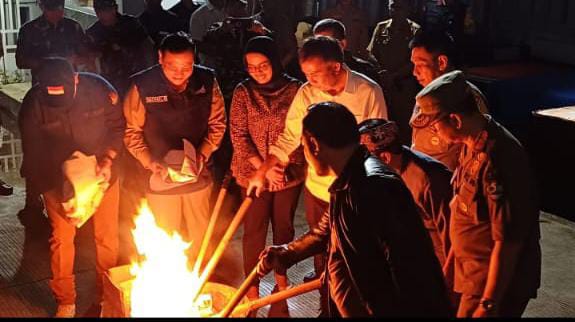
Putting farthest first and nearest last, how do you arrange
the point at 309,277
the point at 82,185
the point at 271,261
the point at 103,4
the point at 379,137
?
the point at 103,4, the point at 309,277, the point at 82,185, the point at 379,137, the point at 271,261

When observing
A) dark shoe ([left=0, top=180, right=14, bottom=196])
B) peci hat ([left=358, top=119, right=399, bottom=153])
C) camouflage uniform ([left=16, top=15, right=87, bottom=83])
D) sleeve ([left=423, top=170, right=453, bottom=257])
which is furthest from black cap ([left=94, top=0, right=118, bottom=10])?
sleeve ([left=423, top=170, right=453, bottom=257])

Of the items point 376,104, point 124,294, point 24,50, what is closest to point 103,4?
point 24,50

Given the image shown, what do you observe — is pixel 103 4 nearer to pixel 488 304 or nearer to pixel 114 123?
pixel 114 123

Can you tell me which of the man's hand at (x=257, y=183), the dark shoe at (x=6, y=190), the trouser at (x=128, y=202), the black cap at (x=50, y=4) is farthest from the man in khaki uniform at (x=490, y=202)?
the dark shoe at (x=6, y=190)

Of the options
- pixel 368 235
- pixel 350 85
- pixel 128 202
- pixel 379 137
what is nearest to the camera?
pixel 368 235

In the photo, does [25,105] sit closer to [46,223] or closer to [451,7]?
[46,223]

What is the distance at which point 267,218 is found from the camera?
5.81 meters

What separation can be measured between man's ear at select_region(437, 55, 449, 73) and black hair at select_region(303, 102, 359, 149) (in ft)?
7.12

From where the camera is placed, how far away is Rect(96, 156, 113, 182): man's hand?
5.42 m

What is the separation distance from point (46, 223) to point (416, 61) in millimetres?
3998

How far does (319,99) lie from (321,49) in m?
0.43

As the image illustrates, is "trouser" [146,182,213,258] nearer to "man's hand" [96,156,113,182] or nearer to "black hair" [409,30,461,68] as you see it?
"man's hand" [96,156,113,182]

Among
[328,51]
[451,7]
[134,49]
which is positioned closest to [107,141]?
[328,51]

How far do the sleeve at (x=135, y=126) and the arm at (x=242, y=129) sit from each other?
644 millimetres
